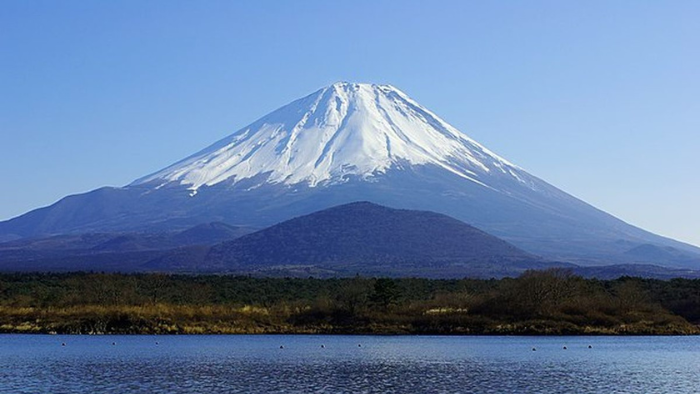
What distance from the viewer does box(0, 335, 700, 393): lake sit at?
3800 cm

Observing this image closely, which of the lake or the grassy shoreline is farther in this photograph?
the grassy shoreline

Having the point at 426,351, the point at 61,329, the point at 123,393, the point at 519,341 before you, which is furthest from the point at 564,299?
the point at 123,393

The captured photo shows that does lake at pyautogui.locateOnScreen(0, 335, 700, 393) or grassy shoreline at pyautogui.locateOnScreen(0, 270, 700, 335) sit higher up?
grassy shoreline at pyautogui.locateOnScreen(0, 270, 700, 335)

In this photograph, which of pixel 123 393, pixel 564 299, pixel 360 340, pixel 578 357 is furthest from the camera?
pixel 564 299

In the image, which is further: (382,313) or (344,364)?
(382,313)

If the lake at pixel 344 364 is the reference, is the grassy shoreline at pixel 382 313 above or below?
above

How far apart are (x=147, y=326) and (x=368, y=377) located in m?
31.2

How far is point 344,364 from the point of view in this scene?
155ft

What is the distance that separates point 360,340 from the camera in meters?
63.9

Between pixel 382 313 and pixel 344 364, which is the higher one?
pixel 382 313

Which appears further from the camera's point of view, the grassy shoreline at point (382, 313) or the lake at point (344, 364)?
the grassy shoreline at point (382, 313)

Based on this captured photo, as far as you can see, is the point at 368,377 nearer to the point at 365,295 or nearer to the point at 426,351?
the point at 426,351

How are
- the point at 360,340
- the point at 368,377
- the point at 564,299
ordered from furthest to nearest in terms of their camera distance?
the point at 564,299, the point at 360,340, the point at 368,377

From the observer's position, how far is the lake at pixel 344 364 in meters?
38.0
